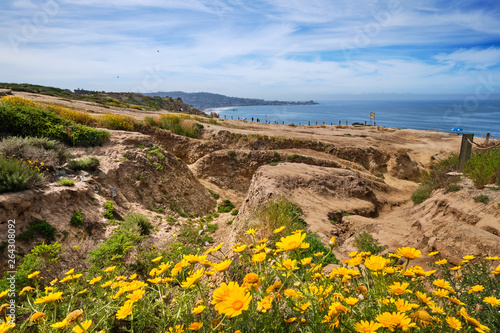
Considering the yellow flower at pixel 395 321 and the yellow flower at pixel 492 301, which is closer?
the yellow flower at pixel 395 321

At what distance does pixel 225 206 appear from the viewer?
15.2m

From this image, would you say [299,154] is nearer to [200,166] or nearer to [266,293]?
[200,166]

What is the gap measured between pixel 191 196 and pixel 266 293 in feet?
42.2

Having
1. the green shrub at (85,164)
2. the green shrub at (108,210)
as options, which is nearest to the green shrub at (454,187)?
the green shrub at (108,210)

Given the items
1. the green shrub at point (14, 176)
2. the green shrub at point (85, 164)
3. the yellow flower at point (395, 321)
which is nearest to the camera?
the yellow flower at point (395, 321)

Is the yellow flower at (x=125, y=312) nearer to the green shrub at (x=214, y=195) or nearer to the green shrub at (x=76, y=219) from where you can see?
the green shrub at (x=76, y=219)

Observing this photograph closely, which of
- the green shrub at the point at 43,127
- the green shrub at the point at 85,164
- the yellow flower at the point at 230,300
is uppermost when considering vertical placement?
the green shrub at the point at 43,127

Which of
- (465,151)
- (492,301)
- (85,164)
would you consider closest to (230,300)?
(492,301)

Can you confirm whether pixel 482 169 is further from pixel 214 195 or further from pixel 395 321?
pixel 214 195

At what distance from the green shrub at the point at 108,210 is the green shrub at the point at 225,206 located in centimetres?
586

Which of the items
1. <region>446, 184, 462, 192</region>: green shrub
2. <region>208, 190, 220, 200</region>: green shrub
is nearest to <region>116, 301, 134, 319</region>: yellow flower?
<region>446, 184, 462, 192</region>: green shrub

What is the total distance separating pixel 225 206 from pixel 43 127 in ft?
31.8

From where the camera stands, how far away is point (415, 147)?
29.8 meters

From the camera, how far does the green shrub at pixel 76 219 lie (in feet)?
27.8
